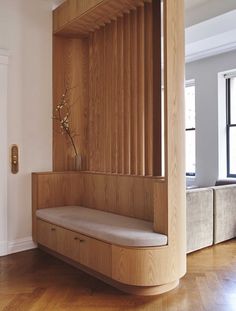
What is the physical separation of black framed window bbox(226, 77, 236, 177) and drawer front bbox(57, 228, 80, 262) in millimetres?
3240

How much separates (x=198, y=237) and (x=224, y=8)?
8.78 ft

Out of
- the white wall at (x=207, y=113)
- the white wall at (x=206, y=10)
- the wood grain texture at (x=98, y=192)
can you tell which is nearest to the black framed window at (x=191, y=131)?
the white wall at (x=207, y=113)

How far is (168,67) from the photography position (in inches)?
102

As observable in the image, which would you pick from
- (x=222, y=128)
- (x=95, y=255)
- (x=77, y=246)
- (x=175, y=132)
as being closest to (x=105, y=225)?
(x=95, y=255)

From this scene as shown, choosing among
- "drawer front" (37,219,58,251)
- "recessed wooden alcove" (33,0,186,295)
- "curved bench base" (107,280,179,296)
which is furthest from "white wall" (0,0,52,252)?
"curved bench base" (107,280,179,296)

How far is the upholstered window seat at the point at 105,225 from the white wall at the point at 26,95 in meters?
0.32

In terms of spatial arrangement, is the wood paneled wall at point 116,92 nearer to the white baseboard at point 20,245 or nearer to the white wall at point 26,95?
the white wall at point 26,95

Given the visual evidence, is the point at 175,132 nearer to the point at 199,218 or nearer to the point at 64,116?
the point at 199,218

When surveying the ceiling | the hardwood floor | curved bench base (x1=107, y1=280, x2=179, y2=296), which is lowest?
the hardwood floor

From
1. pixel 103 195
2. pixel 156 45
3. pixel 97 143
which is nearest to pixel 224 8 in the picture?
pixel 156 45

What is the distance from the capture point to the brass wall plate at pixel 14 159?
368 centimetres

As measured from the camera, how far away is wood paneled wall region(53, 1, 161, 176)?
124 inches

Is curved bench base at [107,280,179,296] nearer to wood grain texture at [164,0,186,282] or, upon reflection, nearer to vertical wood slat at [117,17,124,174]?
wood grain texture at [164,0,186,282]

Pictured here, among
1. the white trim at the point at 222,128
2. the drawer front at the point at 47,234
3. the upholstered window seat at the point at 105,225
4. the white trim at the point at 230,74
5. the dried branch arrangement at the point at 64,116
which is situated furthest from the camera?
the white trim at the point at 222,128
